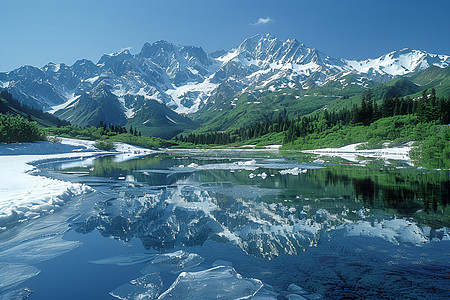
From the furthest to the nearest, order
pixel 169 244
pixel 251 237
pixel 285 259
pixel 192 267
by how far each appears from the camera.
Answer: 1. pixel 251 237
2. pixel 169 244
3. pixel 285 259
4. pixel 192 267

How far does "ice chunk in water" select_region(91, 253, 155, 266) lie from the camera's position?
9738 mm

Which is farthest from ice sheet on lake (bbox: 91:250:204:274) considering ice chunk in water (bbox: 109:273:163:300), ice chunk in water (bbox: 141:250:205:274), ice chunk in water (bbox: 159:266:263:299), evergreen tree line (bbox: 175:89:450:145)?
evergreen tree line (bbox: 175:89:450:145)

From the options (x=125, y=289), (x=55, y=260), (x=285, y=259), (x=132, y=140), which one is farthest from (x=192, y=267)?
(x=132, y=140)

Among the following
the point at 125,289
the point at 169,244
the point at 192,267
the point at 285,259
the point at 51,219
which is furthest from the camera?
the point at 51,219

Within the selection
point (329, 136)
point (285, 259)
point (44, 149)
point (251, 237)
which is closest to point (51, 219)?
point (251, 237)

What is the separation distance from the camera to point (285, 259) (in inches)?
399

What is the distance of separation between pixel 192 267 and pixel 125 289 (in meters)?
2.34

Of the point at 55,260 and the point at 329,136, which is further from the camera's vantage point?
the point at 329,136

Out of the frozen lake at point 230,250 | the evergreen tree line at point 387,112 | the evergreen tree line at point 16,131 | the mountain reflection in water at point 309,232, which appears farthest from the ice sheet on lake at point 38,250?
the evergreen tree line at point 387,112

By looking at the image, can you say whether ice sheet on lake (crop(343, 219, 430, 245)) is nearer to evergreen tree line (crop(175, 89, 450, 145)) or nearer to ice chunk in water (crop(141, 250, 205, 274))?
ice chunk in water (crop(141, 250, 205, 274))

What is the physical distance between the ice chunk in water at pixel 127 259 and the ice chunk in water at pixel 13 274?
76.0 inches

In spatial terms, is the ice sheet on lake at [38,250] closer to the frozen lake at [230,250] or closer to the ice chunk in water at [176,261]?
the frozen lake at [230,250]

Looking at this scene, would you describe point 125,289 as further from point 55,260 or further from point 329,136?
point 329,136

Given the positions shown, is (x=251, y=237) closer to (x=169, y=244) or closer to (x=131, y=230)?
(x=169, y=244)
